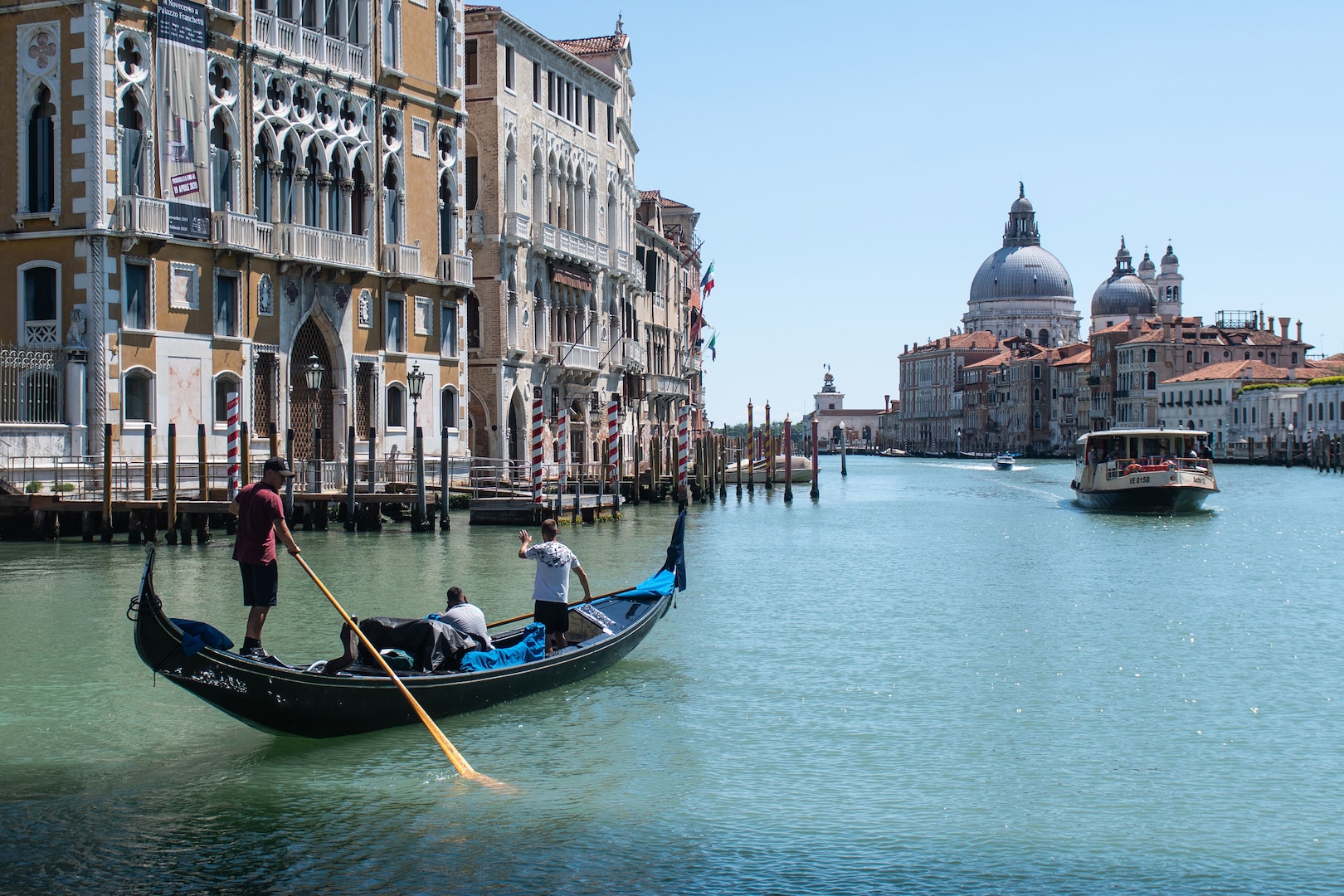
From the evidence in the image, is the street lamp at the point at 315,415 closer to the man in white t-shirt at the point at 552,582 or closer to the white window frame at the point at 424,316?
the white window frame at the point at 424,316

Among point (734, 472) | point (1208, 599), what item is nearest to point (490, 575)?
point (1208, 599)

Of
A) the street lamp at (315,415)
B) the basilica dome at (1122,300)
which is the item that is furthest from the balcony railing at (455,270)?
Answer: the basilica dome at (1122,300)

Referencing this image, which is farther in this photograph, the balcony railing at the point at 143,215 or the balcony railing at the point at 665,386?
the balcony railing at the point at 665,386

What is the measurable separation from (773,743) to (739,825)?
194cm

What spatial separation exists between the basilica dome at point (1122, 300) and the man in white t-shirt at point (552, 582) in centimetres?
13831

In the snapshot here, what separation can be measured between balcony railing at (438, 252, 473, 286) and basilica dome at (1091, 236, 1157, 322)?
4703 inches

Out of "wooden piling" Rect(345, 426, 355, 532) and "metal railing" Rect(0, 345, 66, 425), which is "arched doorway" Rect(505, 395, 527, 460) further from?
"metal railing" Rect(0, 345, 66, 425)

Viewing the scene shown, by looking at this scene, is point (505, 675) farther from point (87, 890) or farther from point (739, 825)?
point (87, 890)

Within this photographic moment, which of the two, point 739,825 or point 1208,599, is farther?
point 1208,599

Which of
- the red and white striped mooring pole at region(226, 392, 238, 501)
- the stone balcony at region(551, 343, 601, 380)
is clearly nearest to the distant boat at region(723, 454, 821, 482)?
the stone balcony at region(551, 343, 601, 380)

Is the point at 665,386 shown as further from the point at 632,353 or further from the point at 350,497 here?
the point at 350,497

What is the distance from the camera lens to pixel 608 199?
143 feet

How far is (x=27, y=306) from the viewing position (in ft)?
79.0

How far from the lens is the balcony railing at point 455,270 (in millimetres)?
32312
